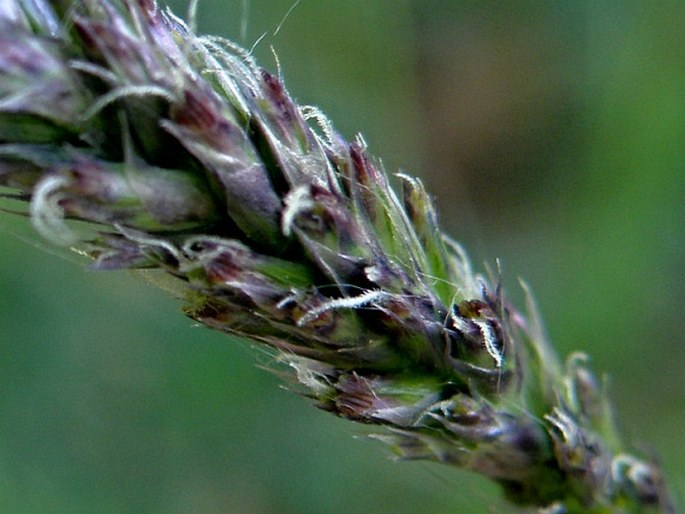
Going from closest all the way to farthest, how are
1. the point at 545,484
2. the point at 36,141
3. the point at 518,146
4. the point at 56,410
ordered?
the point at 36,141 → the point at 545,484 → the point at 56,410 → the point at 518,146

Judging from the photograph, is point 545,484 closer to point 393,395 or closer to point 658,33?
point 393,395

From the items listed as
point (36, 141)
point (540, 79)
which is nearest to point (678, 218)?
point (540, 79)

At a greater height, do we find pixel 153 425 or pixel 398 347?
pixel 398 347

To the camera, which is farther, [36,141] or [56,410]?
[56,410]

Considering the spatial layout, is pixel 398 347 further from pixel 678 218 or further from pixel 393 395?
pixel 678 218

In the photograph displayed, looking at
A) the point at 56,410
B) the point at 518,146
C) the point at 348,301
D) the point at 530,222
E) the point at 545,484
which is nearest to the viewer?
the point at 348,301

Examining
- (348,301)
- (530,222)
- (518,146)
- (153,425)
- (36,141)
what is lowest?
(153,425)
